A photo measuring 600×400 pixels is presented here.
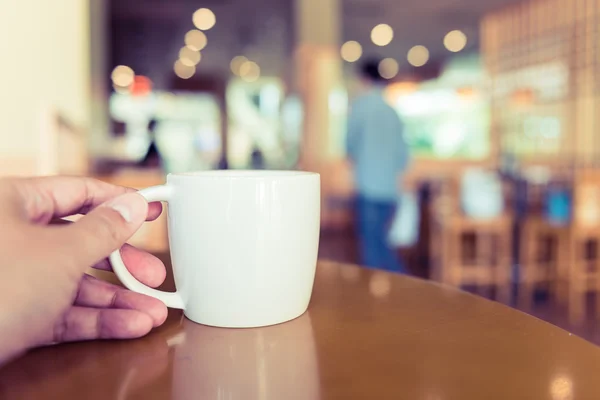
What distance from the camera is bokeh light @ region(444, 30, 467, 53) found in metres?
7.26

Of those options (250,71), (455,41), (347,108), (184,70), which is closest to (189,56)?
(184,70)

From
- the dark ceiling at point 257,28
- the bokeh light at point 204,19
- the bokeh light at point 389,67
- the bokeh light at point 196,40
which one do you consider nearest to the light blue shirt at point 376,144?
the dark ceiling at point 257,28

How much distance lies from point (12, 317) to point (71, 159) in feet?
8.01

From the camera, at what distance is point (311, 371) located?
1.17 feet

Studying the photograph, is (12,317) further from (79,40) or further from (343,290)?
(79,40)

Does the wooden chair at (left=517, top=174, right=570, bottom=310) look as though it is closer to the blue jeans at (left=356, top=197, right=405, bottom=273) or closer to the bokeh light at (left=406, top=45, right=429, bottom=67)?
the blue jeans at (left=356, top=197, right=405, bottom=273)

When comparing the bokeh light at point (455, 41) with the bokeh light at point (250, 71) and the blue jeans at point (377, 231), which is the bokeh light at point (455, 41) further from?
the blue jeans at point (377, 231)

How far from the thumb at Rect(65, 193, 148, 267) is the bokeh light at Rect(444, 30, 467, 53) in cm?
734

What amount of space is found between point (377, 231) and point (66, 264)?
291 centimetres

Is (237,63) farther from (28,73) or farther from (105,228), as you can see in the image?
(105,228)

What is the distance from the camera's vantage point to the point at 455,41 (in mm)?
7613

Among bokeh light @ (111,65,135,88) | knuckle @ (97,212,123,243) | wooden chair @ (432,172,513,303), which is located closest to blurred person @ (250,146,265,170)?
bokeh light @ (111,65,135,88)

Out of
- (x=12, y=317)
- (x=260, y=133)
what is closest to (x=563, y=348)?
(x=12, y=317)

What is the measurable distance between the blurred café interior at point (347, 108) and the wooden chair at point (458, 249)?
1 centimetres
